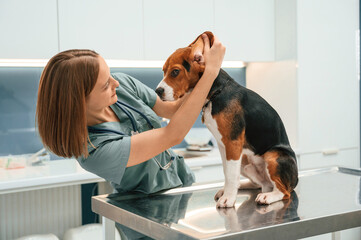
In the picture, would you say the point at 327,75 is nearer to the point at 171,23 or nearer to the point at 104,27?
the point at 171,23

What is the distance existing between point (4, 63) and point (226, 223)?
2.06 m

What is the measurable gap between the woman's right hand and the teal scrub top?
281 mm

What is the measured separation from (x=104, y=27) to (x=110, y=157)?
5.26 feet

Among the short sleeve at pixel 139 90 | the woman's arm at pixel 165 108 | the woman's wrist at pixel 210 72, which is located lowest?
the woman's arm at pixel 165 108

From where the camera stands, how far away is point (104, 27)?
8.25 feet

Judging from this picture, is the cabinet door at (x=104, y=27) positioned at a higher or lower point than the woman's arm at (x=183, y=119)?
higher

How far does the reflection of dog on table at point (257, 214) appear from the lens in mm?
894

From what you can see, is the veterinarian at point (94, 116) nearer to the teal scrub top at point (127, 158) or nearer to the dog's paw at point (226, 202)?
the teal scrub top at point (127, 158)

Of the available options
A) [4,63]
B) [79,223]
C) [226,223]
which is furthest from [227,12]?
[226,223]

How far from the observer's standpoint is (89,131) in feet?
3.76

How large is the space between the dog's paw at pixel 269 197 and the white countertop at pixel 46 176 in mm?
1424

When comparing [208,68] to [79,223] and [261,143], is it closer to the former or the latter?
[261,143]

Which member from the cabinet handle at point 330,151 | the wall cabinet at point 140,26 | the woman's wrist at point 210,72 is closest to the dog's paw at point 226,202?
Result: the woman's wrist at point 210,72

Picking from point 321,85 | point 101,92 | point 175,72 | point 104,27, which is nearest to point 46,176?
point 104,27
